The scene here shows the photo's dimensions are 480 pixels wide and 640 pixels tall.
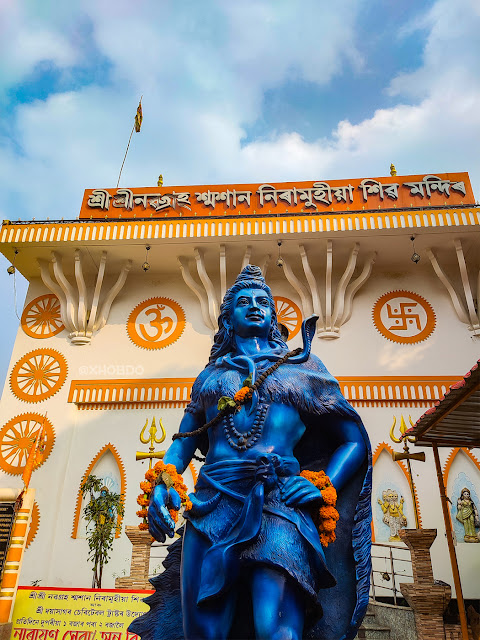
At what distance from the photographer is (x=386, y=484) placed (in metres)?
8.66

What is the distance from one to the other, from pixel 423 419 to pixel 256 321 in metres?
3.01

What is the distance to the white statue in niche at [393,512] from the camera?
26.9 ft

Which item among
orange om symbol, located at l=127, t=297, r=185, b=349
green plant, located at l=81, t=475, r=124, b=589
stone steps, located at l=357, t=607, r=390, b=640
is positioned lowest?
stone steps, located at l=357, t=607, r=390, b=640

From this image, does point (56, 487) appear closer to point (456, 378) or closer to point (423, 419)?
point (423, 419)

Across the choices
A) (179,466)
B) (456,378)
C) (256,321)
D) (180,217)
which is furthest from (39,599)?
(456,378)

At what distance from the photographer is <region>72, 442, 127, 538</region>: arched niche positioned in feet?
29.0

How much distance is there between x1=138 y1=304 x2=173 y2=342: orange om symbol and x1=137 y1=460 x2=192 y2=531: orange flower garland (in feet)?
27.1

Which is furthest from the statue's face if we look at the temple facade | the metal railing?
the metal railing

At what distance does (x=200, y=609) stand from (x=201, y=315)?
8749 mm

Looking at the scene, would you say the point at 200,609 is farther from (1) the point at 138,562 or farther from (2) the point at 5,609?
(1) the point at 138,562

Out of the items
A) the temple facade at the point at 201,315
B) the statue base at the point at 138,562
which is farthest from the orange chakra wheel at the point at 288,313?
the statue base at the point at 138,562

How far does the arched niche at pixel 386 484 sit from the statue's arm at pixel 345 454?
664 centimetres

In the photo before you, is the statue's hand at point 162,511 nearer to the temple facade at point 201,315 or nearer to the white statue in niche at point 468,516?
the temple facade at point 201,315

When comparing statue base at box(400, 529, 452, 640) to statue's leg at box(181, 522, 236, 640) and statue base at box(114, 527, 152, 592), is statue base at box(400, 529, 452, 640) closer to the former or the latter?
statue base at box(114, 527, 152, 592)
